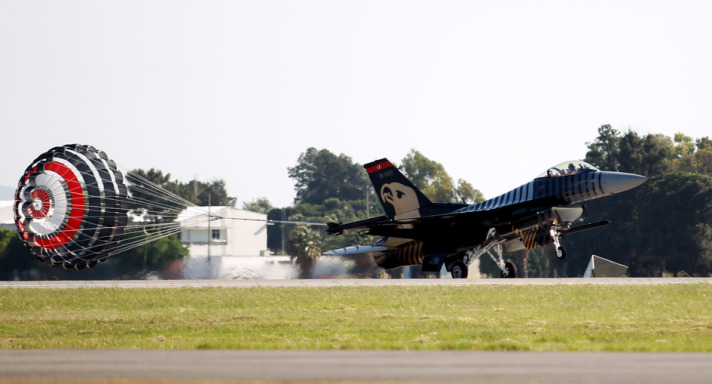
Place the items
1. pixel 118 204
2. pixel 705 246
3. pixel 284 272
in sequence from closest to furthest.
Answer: pixel 118 204, pixel 284 272, pixel 705 246

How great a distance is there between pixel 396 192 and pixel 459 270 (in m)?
4.85

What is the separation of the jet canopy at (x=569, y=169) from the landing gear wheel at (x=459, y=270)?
5835 millimetres

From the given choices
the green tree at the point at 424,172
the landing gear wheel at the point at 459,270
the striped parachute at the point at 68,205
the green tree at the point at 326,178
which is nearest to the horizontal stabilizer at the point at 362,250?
the landing gear wheel at the point at 459,270

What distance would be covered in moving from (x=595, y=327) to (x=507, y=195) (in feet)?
62.5

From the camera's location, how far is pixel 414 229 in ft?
132

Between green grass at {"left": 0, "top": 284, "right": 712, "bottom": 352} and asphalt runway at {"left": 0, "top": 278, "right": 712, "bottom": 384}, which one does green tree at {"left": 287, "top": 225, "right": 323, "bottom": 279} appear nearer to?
green grass at {"left": 0, "top": 284, "right": 712, "bottom": 352}

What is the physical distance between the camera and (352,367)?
41.0 feet

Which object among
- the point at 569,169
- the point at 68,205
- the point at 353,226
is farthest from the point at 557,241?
the point at 68,205

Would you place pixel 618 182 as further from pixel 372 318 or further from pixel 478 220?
pixel 372 318

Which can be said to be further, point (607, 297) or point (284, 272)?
point (284, 272)

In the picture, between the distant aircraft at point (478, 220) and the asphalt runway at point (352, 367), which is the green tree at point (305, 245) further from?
the asphalt runway at point (352, 367)

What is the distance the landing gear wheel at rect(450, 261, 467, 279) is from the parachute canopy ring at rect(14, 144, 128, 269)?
1615cm

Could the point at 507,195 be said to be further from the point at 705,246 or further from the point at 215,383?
the point at 705,246

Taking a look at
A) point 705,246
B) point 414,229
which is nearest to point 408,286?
point 414,229
